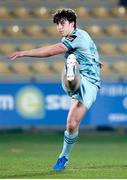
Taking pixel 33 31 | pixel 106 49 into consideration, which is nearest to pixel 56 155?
pixel 106 49

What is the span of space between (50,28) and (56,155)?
8.84 meters

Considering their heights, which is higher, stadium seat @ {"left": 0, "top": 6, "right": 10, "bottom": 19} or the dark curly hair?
the dark curly hair

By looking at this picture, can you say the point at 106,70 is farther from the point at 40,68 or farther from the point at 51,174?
the point at 51,174

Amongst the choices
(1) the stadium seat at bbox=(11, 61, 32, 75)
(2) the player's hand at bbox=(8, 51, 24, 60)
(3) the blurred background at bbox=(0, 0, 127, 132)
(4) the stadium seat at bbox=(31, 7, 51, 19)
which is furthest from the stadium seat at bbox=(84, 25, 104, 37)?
(2) the player's hand at bbox=(8, 51, 24, 60)

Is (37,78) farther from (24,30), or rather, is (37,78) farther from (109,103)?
(24,30)

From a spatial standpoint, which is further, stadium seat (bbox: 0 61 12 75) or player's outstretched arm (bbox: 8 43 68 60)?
stadium seat (bbox: 0 61 12 75)

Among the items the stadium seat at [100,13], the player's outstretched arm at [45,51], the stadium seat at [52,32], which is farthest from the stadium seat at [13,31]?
the player's outstretched arm at [45,51]

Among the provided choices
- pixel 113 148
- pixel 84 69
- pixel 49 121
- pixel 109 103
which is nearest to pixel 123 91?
pixel 109 103

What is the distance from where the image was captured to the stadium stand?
19641mm

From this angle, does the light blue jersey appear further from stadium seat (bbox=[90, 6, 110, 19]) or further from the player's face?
stadium seat (bbox=[90, 6, 110, 19])

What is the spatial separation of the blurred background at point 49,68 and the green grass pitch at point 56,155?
442mm

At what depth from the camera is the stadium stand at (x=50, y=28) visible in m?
19.6

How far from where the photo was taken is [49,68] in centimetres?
1931

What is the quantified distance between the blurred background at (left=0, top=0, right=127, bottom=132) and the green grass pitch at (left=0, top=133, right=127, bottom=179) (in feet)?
1.45
